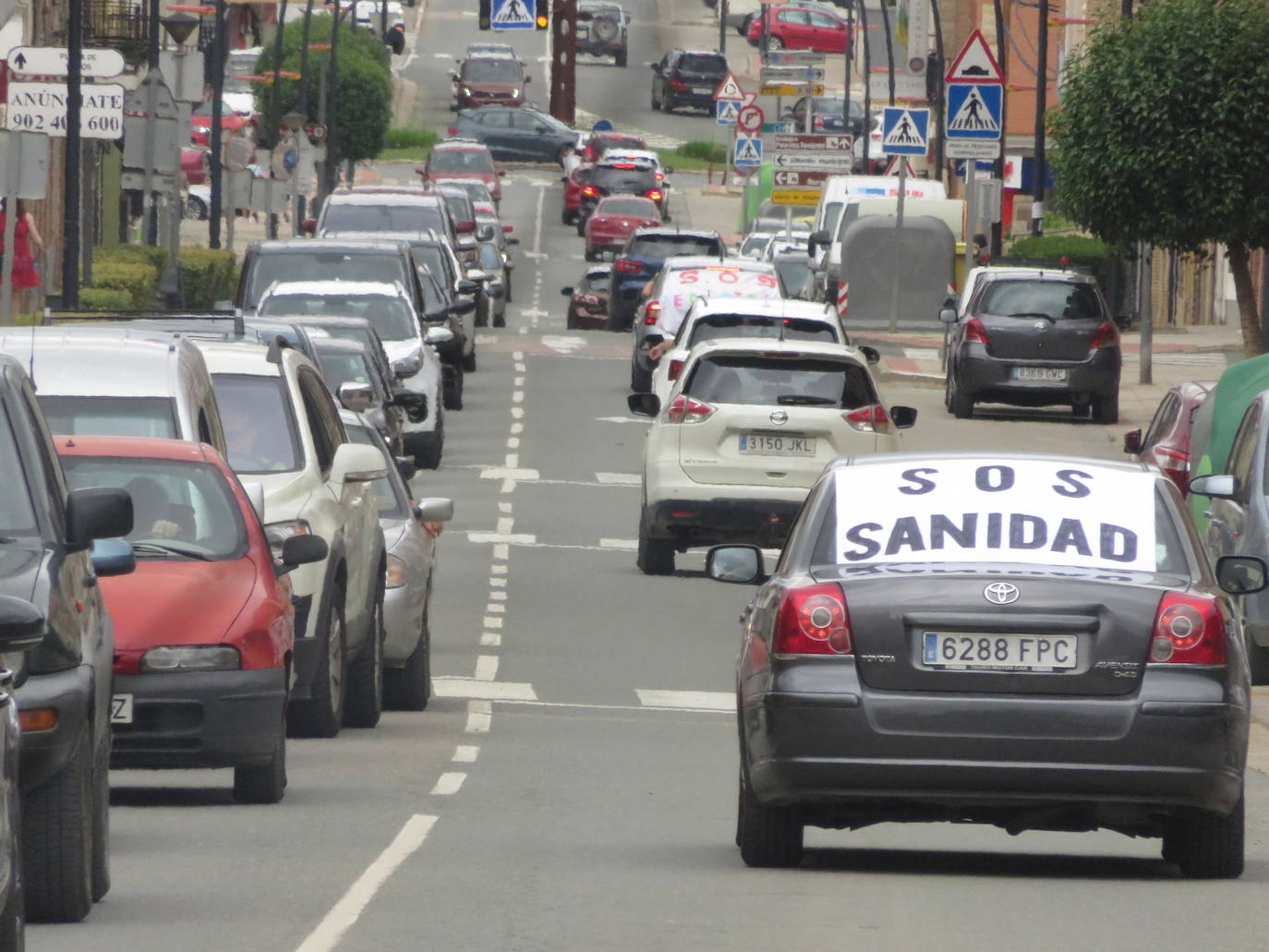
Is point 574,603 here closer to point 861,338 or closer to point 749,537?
point 749,537

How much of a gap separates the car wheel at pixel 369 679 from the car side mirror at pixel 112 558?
5.19 m

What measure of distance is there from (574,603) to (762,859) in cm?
1168

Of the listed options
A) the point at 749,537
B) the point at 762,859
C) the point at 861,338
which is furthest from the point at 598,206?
the point at 762,859

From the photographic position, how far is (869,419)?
869 inches

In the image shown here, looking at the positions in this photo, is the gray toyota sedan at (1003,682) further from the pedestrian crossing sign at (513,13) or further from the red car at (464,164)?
the pedestrian crossing sign at (513,13)

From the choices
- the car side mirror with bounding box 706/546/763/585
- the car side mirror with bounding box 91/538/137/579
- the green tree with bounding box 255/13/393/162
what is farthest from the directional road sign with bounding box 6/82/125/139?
the green tree with bounding box 255/13/393/162

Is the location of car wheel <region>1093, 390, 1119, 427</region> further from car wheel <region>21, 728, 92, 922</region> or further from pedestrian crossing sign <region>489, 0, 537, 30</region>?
pedestrian crossing sign <region>489, 0, 537, 30</region>

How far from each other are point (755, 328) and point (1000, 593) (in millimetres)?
16139

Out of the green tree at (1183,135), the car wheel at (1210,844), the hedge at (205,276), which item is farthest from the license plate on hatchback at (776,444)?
the hedge at (205,276)

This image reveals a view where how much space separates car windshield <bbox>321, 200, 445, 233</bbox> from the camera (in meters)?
41.3

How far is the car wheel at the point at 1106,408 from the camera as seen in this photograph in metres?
35.3

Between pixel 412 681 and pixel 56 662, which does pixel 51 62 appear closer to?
pixel 412 681

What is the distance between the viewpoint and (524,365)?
141 feet

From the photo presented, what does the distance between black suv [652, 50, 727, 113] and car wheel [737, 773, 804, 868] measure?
3518 inches
